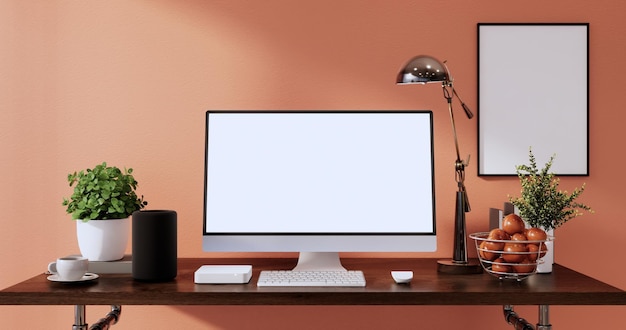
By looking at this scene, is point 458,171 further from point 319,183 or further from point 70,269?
point 70,269

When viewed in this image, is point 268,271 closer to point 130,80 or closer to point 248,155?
point 248,155

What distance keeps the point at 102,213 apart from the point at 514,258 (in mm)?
1232

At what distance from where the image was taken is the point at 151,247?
1682 mm

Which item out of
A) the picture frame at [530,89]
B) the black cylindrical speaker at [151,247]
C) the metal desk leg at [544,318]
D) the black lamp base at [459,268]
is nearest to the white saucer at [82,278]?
the black cylindrical speaker at [151,247]

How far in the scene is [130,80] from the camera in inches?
87.2

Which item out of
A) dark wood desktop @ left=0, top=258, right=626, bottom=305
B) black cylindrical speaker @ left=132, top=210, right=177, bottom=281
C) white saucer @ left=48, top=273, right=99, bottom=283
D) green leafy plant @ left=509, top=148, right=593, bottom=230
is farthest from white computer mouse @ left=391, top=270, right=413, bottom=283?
white saucer @ left=48, top=273, right=99, bottom=283

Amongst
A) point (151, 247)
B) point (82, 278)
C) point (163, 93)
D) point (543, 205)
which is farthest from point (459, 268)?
point (163, 93)

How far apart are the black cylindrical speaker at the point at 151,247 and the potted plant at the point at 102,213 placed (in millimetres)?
236

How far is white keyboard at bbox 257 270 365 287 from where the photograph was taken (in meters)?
1.60

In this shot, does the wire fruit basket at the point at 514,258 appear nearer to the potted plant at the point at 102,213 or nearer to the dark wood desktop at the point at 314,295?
the dark wood desktop at the point at 314,295

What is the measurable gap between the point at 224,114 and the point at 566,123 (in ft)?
3.99

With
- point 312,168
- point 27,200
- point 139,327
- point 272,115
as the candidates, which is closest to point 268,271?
point 312,168

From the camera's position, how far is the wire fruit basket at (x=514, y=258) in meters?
1.65

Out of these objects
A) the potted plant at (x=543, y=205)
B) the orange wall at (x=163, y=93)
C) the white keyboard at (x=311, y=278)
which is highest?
the orange wall at (x=163, y=93)
